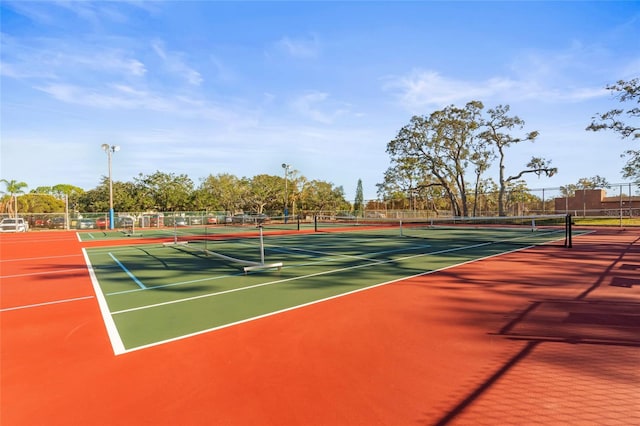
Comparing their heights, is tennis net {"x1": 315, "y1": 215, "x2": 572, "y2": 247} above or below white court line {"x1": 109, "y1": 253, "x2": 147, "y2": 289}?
above

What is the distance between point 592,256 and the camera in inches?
462

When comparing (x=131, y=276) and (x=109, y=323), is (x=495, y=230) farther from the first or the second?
(x=109, y=323)

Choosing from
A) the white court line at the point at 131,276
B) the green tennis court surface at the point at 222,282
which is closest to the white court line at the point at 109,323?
the green tennis court surface at the point at 222,282

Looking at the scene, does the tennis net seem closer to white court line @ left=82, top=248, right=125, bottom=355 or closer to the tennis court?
the tennis court

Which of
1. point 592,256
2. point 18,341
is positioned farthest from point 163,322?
point 592,256

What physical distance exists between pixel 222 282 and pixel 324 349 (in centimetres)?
478

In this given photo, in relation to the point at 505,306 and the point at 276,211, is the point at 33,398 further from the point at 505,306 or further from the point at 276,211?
the point at 276,211

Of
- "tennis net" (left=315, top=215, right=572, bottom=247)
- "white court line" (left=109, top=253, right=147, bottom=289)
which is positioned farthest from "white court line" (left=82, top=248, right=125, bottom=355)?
"tennis net" (left=315, top=215, right=572, bottom=247)

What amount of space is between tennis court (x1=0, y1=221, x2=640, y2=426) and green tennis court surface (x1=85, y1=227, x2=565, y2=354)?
6cm

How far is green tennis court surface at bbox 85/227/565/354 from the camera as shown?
557cm

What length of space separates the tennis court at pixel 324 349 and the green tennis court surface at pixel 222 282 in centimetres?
6

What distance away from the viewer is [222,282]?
27.7ft

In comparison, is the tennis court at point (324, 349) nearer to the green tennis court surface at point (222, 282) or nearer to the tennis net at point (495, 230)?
the green tennis court surface at point (222, 282)

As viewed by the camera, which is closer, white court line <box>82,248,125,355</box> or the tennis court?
the tennis court
